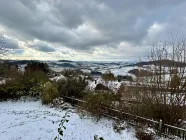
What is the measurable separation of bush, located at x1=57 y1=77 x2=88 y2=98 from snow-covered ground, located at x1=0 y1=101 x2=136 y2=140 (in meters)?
2.52

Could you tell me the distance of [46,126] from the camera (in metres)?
8.91

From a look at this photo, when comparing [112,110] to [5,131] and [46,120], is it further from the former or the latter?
[5,131]

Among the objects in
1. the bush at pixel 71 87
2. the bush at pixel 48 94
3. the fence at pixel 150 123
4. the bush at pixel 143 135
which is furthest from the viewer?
the bush at pixel 71 87

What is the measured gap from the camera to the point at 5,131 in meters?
8.07

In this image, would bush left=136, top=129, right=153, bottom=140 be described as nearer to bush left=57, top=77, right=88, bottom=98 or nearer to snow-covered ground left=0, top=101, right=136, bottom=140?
snow-covered ground left=0, top=101, right=136, bottom=140

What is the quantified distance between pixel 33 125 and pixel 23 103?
5404mm

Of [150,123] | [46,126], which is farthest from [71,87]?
[150,123]

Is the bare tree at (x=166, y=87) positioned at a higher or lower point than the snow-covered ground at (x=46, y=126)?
higher

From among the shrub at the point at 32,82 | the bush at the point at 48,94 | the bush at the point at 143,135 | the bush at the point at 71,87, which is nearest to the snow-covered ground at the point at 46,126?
the bush at the point at 143,135

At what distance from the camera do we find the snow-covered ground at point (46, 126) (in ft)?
25.8

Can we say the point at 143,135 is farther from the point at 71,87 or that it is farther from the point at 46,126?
the point at 71,87

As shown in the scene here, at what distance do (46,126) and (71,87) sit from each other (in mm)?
5548

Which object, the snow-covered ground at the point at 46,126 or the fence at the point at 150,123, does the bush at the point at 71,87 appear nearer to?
the snow-covered ground at the point at 46,126

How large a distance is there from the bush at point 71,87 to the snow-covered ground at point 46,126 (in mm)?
2520
